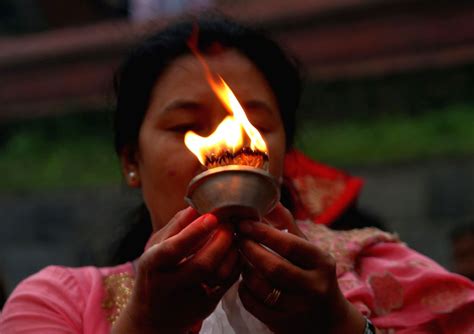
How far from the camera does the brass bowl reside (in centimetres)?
122

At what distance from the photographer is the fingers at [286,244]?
1.29 m

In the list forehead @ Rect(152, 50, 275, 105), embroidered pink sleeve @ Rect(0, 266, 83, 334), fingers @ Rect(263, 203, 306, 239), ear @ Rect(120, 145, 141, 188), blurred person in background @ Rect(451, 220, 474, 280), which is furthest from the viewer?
blurred person in background @ Rect(451, 220, 474, 280)

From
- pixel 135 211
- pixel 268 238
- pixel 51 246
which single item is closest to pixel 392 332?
pixel 268 238

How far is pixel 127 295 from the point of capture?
6.45 ft

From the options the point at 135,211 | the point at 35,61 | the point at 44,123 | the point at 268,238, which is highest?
the point at 268,238

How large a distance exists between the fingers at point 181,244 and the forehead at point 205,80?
0.69m

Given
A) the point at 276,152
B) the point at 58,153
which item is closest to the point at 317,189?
the point at 276,152

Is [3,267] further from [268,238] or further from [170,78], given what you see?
[268,238]

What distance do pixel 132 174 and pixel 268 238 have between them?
1026mm

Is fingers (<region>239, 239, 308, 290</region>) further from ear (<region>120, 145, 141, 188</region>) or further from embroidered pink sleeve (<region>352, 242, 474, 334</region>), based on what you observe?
ear (<region>120, 145, 141, 188</region>)

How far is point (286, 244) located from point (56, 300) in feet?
2.82

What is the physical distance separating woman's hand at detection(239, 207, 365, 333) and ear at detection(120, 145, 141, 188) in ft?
2.83

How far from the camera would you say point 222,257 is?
1.31 metres

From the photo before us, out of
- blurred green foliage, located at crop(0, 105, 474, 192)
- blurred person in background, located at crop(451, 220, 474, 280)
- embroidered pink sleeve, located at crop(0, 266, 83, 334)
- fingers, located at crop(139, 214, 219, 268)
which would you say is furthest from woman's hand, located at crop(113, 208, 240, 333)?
blurred green foliage, located at crop(0, 105, 474, 192)
